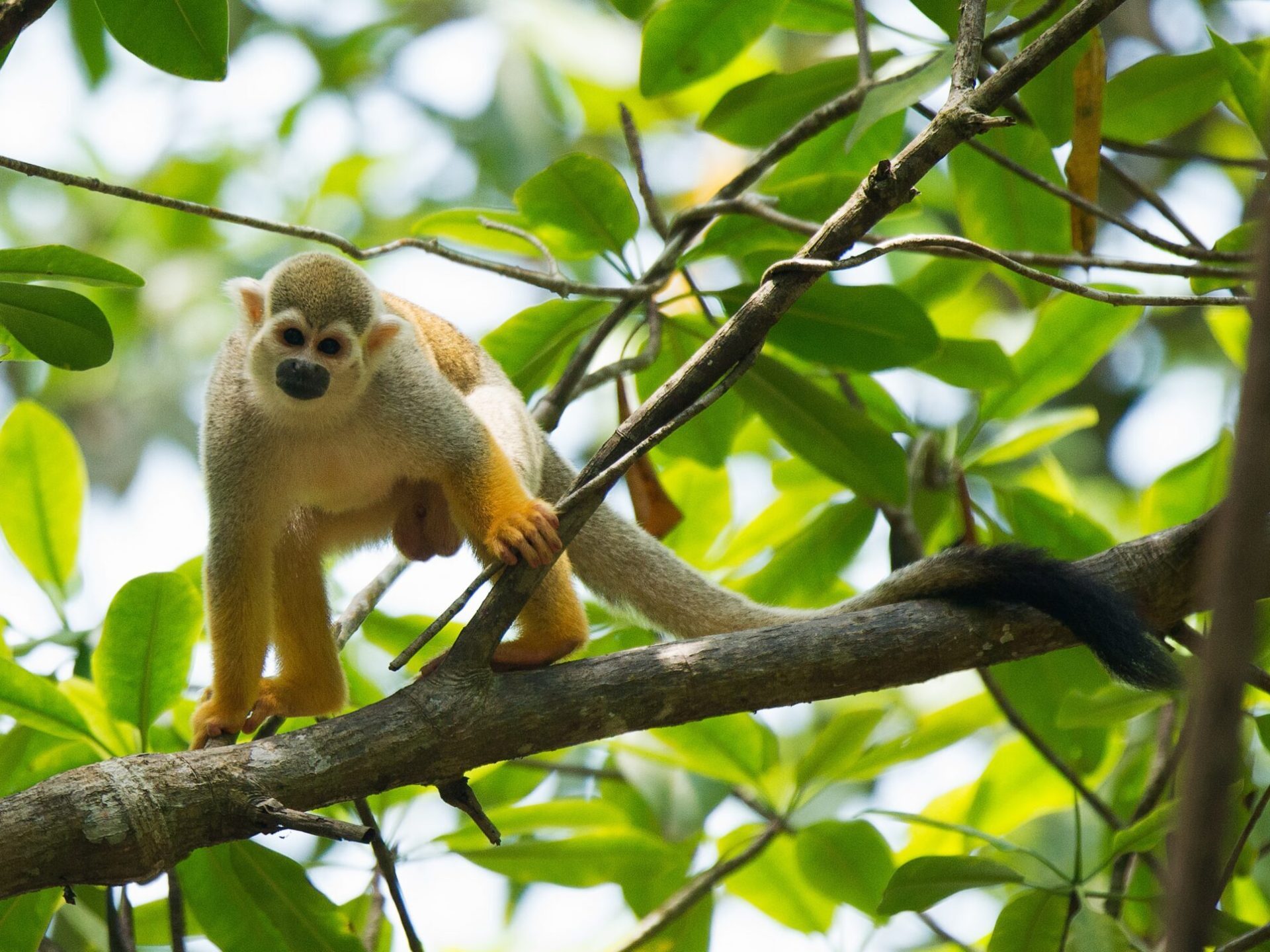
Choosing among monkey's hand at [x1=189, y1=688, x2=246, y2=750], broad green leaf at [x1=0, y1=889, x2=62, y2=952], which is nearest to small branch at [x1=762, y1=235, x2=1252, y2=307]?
monkey's hand at [x1=189, y1=688, x2=246, y2=750]

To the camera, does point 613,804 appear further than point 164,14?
Yes

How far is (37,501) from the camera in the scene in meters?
3.20

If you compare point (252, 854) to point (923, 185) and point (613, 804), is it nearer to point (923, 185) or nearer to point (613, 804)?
point (613, 804)

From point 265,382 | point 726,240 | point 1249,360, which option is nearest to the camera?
point 1249,360

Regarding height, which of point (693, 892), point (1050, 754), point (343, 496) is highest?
point (343, 496)

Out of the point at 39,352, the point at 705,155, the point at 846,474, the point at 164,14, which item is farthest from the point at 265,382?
the point at 705,155

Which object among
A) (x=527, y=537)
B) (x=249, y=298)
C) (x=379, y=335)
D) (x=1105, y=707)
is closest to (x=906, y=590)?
(x=1105, y=707)

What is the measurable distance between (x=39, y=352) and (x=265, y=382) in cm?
59

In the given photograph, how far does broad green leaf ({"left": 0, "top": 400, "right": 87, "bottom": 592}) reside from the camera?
10.4ft

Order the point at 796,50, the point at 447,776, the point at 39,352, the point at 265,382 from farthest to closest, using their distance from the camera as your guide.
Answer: the point at 796,50 → the point at 265,382 → the point at 39,352 → the point at 447,776

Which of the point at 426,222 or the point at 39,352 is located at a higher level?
the point at 426,222

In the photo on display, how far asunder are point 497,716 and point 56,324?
1.26 m

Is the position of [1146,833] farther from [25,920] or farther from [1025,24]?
[25,920]

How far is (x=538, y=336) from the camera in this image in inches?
138
